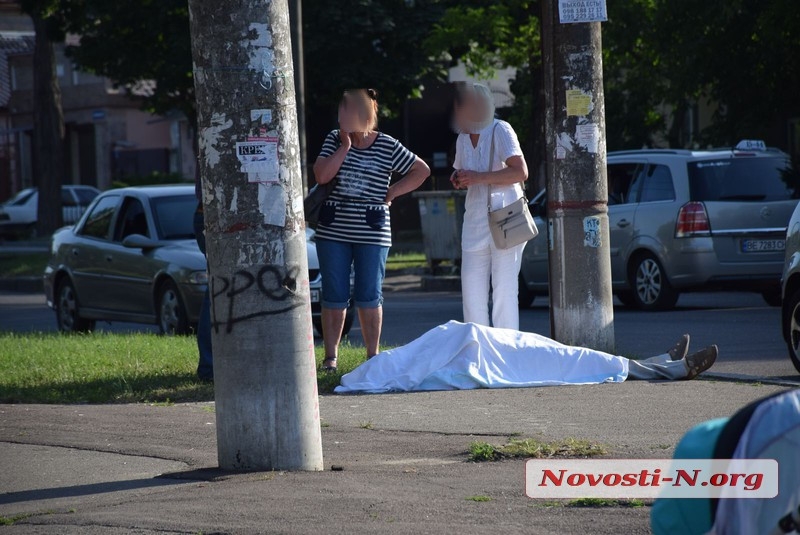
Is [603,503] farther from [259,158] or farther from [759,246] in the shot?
[759,246]

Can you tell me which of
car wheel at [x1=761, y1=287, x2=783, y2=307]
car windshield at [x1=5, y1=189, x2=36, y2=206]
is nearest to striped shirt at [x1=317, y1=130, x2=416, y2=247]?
car wheel at [x1=761, y1=287, x2=783, y2=307]

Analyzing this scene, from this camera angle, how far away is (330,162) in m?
8.86

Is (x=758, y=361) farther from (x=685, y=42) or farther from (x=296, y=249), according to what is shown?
(x=685, y=42)

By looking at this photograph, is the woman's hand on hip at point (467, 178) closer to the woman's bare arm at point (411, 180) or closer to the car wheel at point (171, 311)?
the woman's bare arm at point (411, 180)

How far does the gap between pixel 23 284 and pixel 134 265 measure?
1301 centimetres

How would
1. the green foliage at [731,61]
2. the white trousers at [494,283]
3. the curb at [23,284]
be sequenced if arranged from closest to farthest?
the white trousers at [494,283]
the green foliage at [731,61]
the curb at [23,284]

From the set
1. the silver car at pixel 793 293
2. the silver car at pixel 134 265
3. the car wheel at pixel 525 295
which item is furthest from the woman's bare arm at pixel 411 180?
the car wheel at pixel 525 295

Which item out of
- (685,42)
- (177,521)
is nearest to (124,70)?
(685,42)

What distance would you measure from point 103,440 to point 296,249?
5.84 feet

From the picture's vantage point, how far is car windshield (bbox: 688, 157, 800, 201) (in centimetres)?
1407

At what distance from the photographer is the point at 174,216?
13555 millimetres

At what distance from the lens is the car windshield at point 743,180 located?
14.1 metres

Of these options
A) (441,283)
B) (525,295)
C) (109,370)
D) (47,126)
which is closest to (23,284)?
(47,126)

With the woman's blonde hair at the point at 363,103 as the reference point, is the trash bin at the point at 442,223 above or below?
below
